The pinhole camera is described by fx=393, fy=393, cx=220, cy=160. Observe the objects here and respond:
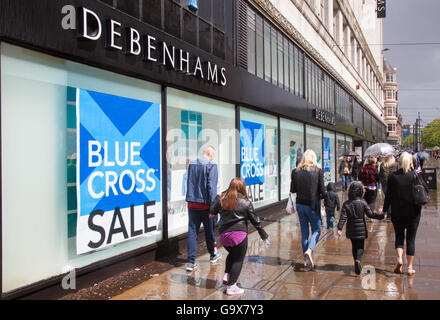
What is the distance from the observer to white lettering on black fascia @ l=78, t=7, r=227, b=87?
520 cm

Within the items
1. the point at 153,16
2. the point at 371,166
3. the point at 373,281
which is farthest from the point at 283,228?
the point at 153,16

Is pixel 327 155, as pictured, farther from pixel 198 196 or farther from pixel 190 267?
pixel 190 267

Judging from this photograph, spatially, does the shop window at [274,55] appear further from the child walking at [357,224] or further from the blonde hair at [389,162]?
the child walking at [357,224]

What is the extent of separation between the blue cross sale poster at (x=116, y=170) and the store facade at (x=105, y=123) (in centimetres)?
2

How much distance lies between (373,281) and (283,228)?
14.3ft

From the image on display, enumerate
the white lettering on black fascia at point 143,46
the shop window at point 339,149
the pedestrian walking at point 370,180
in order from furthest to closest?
the shop window at point 339,149 < the pedestrian walking at point 370,180 < the white lettering on black fascia at point 143,46

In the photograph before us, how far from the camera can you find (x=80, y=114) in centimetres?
525

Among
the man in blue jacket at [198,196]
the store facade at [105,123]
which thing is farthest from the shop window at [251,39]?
the man in blue jacket at [198,196]

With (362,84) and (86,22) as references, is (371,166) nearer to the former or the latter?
(86,22)

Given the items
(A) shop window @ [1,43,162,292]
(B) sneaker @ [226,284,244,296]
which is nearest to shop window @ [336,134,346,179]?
(B) sneaker @ [226,284,244,296]

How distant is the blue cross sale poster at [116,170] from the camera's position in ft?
17.3

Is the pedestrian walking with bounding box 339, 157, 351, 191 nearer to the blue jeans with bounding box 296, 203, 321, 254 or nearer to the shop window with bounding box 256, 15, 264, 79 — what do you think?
the shop window with bounding box 256, 15, 264, 79

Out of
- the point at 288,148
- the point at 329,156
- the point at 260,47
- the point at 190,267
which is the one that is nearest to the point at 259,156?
the point at 288,148
